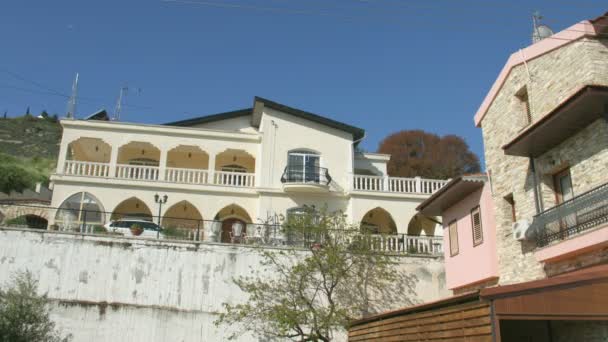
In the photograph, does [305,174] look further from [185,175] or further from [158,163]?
[158,163]

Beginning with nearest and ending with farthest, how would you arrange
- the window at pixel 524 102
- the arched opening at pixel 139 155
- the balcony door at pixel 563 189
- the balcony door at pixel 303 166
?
1. the balcony door at pixel 563 189
2. the window at pixel 524 102
3. the balcony door at pixel 303 166
4. the arched opening at pixel 139 155

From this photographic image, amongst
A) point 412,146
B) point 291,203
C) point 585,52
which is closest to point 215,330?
point 291,203

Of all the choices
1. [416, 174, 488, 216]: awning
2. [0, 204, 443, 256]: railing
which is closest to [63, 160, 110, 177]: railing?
[0, 204, 443, 256]: railing

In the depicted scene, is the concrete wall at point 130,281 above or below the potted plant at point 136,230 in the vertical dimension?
below

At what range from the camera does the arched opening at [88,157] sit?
97.6 ft

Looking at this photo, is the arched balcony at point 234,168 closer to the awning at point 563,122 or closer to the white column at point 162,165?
the white column at point 162,165

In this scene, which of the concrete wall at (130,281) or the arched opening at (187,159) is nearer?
the concrete wall at (130,281)

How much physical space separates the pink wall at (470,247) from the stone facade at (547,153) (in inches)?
12.5

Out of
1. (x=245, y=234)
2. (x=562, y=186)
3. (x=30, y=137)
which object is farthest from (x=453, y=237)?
(x=30, y=137)

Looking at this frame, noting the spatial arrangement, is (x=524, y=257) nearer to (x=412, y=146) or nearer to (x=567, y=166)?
(x=567, y=166)

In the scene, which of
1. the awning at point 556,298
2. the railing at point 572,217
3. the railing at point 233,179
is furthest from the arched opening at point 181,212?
the awning at point 556,298

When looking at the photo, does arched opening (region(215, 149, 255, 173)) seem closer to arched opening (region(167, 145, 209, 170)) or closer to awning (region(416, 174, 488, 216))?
arched opening (region(167, 145, 209, 170))

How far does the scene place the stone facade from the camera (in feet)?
45.4

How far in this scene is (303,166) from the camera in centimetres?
3112
